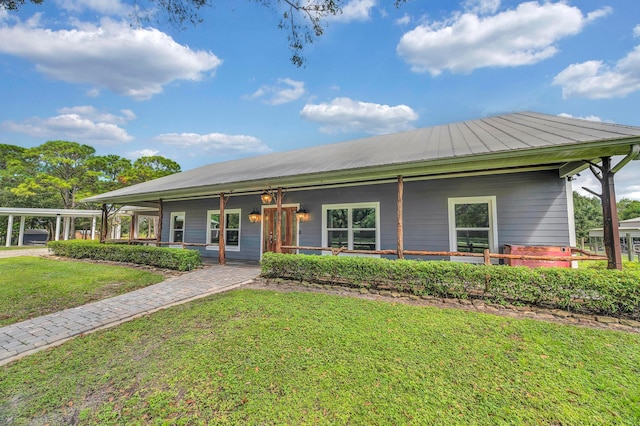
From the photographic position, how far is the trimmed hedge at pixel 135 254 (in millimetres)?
8047

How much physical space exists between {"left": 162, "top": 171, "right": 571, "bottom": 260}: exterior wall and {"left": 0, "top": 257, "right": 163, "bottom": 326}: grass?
4276 mm

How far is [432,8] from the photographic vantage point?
24.2ft

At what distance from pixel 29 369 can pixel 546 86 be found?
16034 millimetres

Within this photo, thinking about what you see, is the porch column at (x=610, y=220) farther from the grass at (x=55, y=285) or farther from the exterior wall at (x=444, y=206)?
the grass at (x=55, y=285)

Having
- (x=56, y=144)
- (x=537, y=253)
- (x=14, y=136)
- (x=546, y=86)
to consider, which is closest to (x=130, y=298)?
(x=537, y=253)

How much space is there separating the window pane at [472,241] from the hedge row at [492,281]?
7.87 ft

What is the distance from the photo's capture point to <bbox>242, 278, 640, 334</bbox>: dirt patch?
370 cm

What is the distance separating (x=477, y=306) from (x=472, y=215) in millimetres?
3184

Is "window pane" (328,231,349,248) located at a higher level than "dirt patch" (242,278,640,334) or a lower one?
higher

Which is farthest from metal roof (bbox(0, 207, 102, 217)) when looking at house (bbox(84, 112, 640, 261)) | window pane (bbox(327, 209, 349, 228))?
window pane (bbox(327, 209, 349, 228))

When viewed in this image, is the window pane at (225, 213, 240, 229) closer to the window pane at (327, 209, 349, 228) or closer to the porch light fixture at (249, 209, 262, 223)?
the porch light fixture at (249, 209, 262, 223)

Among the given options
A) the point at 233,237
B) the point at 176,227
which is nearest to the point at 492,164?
the point at 233,237

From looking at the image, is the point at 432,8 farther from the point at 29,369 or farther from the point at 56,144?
the point at 56,144

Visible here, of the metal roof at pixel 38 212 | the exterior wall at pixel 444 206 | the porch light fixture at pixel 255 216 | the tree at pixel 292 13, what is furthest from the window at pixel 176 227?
the metal roof at pixel 38 212
